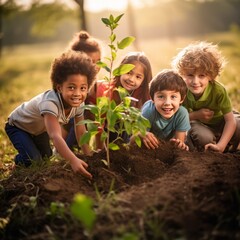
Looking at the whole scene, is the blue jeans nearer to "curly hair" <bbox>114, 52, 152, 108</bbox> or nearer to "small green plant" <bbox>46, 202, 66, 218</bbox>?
"curly hair" <bbox>114, 52, 152, 108</bbox>

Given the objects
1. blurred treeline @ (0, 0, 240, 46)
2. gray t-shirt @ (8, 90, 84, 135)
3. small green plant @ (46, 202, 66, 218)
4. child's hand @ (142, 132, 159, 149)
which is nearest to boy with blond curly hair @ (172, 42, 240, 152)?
child's hand @ (142, 132, 159, 149)

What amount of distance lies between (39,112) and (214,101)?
1910mm

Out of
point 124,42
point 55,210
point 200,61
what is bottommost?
point 55,210

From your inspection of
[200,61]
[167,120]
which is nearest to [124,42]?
[167,120]

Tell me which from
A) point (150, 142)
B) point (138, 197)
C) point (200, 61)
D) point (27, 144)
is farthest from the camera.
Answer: point (27, 144)

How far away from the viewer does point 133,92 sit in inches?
170

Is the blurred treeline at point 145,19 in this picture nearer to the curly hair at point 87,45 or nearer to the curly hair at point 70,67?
the curly hair at point 87,45

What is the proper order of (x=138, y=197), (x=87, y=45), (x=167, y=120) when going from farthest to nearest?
(x=87, y=45), (x=167, y=120), (x=138, y=197)

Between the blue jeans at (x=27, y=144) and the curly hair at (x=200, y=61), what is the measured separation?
178 cm

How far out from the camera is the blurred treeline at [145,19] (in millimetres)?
20844

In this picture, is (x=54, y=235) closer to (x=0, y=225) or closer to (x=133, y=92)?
(x=0, y=225)

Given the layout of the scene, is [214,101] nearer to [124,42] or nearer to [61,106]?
[61,106]

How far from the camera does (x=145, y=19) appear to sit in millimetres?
56812

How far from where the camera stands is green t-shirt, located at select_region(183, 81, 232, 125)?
3.92 m
